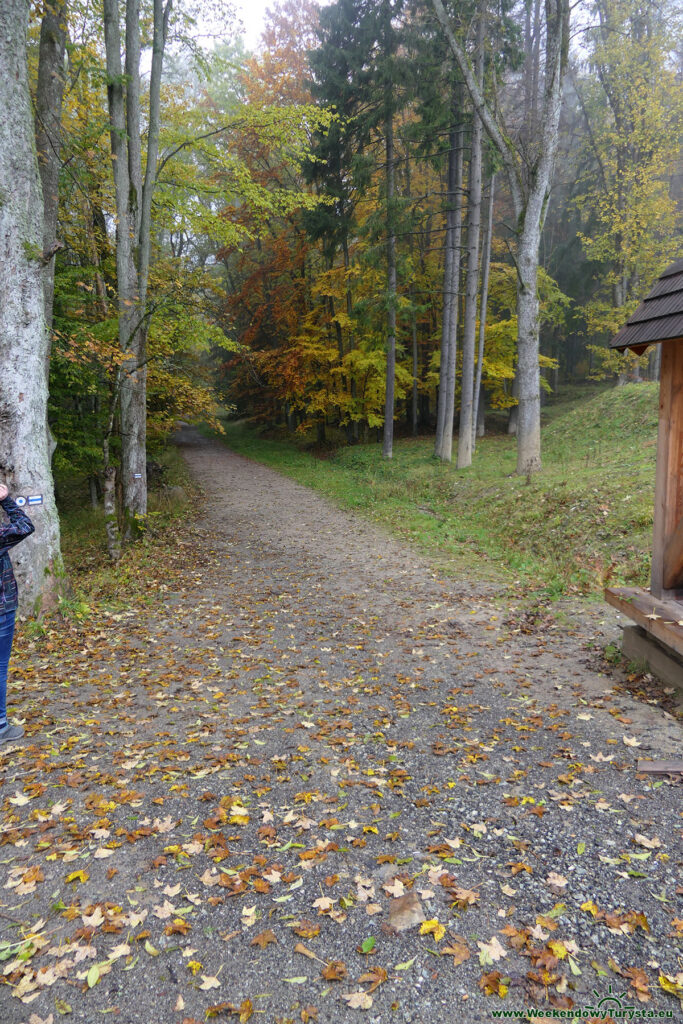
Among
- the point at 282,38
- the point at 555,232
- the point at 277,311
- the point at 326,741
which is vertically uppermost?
the point at 282,38

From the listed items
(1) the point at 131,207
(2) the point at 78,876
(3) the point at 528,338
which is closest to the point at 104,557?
(1) the point at 131,207

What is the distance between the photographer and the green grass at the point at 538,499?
29.6ft

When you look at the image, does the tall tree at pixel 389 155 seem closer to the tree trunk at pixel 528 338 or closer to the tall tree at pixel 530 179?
the tall tree at pixel 530 179

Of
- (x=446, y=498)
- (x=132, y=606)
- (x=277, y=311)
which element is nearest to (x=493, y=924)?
(x=132, y=606)

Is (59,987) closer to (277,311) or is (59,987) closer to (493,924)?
(493,924)

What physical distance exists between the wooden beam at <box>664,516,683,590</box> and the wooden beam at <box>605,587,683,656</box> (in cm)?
20

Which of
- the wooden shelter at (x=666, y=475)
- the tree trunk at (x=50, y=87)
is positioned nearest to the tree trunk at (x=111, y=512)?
the tree trunk at (x=50, y=87)

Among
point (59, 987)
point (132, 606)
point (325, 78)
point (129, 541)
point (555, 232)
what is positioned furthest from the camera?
point (555, 232)

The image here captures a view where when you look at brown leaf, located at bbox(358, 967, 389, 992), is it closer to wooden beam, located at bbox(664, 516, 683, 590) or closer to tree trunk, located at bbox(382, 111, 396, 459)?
wooden beam, located at bbox(664, 516, 683, 590)

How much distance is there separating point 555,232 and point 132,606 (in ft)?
109

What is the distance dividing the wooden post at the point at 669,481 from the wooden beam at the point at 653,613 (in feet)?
0.63

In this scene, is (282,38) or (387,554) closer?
(387,554)

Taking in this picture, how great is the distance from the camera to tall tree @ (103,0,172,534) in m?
10.5

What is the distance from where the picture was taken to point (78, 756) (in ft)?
15.0
